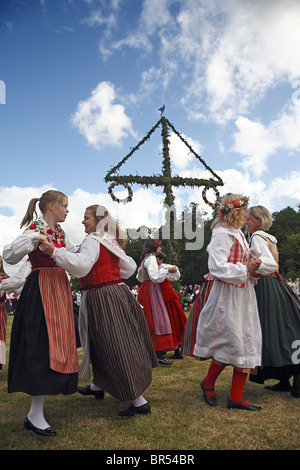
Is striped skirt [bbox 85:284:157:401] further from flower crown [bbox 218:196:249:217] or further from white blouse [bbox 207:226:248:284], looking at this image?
flower crown [bbox 218:196:249:217]

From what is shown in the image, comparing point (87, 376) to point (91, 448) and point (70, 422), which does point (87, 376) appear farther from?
point (91, 448)

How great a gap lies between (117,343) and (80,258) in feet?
2.39

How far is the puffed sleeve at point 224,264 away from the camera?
120 inches

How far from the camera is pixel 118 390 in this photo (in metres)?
2.88

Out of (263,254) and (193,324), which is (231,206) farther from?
(193,324)

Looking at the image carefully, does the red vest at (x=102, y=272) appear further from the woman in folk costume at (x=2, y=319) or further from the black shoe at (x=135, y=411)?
the woman in folk costume at (x=2, y=319)

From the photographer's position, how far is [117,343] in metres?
2.92

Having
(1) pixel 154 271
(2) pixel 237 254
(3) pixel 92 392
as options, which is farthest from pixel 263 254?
(1) pixel 154 271

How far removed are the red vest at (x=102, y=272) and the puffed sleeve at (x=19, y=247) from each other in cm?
57

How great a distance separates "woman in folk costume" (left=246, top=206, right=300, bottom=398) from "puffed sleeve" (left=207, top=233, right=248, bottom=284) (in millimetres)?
186

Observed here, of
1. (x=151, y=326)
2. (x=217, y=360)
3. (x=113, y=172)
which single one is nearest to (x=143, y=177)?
(x=113, y=172)

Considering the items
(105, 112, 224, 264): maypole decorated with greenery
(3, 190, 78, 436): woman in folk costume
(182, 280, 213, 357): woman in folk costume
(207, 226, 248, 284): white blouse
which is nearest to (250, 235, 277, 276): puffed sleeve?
(207, 226, 248, 284): white blouse
